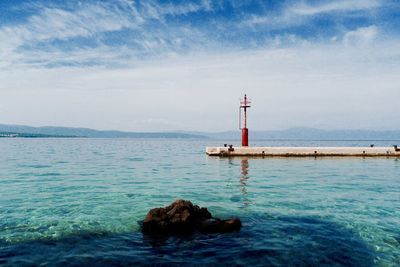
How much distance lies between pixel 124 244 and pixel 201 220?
3.32 m

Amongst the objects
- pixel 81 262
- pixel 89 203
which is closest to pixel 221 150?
pixel 89 203

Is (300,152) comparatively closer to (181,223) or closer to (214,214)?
(214,214)

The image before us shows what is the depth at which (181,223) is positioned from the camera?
1374 cm

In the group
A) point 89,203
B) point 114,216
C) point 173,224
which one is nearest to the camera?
point 173,224

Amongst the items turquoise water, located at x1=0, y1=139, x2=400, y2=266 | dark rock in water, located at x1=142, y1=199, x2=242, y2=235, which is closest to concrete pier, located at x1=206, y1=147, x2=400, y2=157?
turquoise water, located at x1=0, y1=139, x2=400, y2=266

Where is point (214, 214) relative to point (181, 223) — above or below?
below

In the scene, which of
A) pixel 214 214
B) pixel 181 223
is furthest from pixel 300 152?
pixel 181 223

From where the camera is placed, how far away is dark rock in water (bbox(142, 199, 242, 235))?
538 inches

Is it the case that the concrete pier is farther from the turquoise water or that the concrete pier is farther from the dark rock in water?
the dark rock in water

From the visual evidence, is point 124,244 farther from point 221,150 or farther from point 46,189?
point 221,150

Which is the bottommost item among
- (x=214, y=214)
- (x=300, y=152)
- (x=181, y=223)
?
(x=214, y=214)

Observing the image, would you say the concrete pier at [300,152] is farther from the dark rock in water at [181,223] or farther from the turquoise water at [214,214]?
the dark rock in water at [181,223]

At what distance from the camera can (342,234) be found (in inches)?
551

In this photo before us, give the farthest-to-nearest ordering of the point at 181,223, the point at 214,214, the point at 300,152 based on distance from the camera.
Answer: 1. the point at 300,152
2. the point at 214,214
3. the point at 181,223
